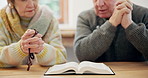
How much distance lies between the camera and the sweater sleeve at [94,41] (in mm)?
1503

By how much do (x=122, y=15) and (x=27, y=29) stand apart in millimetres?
616

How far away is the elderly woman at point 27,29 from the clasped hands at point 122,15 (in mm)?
380

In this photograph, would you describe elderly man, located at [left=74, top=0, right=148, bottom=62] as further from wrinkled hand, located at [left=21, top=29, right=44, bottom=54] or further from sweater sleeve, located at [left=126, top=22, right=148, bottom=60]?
wrinkled hand, located at [left=21, top=29, right=44, bottom=54]

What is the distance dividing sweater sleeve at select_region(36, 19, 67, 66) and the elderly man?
13cm

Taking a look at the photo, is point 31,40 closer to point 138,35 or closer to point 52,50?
point 52,50

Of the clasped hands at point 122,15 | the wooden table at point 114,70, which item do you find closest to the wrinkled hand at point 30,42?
the wooden table at point 114,70

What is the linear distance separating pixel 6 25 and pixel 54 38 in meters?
0.32

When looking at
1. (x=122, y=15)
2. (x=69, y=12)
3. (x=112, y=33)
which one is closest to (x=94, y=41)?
→ (x=112, y=33)

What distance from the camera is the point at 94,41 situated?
1.54 m

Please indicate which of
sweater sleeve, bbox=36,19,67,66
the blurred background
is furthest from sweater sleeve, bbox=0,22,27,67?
the blurred background

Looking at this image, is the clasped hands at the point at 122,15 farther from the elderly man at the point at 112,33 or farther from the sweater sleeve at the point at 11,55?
the sweater sleeve at the point at 11,55

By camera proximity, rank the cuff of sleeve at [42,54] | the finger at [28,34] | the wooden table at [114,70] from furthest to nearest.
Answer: the cuff of sleeve at [42,54]
the finger at [28,34]
the wooden table at [114,70]

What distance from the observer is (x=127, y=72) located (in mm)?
1285

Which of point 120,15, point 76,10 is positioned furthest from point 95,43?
point 76,10
